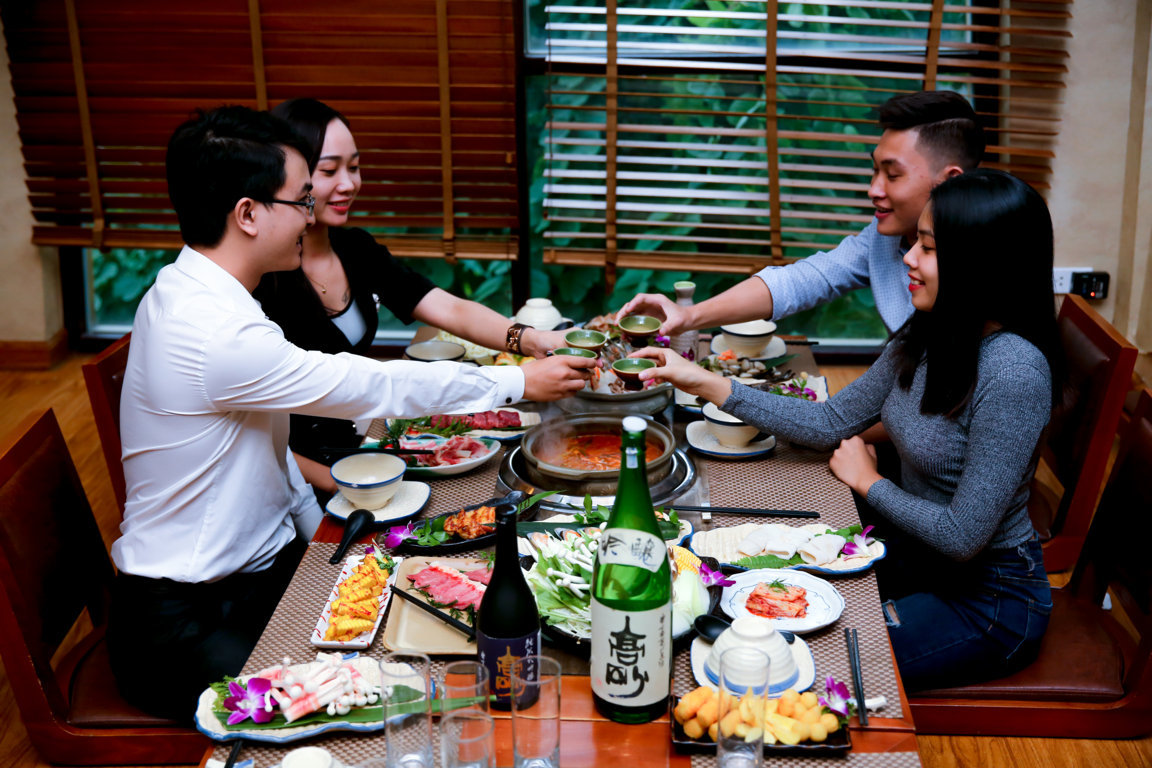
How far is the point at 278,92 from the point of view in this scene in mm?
4320

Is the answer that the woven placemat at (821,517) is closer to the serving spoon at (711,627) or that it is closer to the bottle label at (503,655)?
the serving spoon at (711,627)

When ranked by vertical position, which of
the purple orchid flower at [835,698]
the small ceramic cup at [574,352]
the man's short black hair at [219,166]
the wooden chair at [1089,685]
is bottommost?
the wooden chair at [1089,685]

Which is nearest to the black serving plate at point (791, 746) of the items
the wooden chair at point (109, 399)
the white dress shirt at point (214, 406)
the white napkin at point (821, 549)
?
the white napkin at point (821, 549)

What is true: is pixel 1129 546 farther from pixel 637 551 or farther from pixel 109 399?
pixel 109 399

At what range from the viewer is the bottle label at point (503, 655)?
1.41 m

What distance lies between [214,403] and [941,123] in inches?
72.1

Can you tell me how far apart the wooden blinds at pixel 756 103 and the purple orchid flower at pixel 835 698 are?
307 cm

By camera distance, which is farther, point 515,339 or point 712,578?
point 515,339

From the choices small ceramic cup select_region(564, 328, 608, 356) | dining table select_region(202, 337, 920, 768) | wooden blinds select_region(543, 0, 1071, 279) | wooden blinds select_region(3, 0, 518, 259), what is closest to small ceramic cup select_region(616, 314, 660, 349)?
small ceramic cup select_region(564, 328, 608, 356)

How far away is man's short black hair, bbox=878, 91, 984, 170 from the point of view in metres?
2.56

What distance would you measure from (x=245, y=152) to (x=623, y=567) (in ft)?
3.60

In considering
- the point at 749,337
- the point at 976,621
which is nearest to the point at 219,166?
the point at 749,337

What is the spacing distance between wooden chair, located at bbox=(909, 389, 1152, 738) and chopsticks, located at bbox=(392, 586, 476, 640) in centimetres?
89

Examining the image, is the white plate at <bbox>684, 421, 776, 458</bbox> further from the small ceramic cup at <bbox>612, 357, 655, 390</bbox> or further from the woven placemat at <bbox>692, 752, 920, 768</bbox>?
the woven placemat at <bbox>692, 752, 920, 768</bbox>
